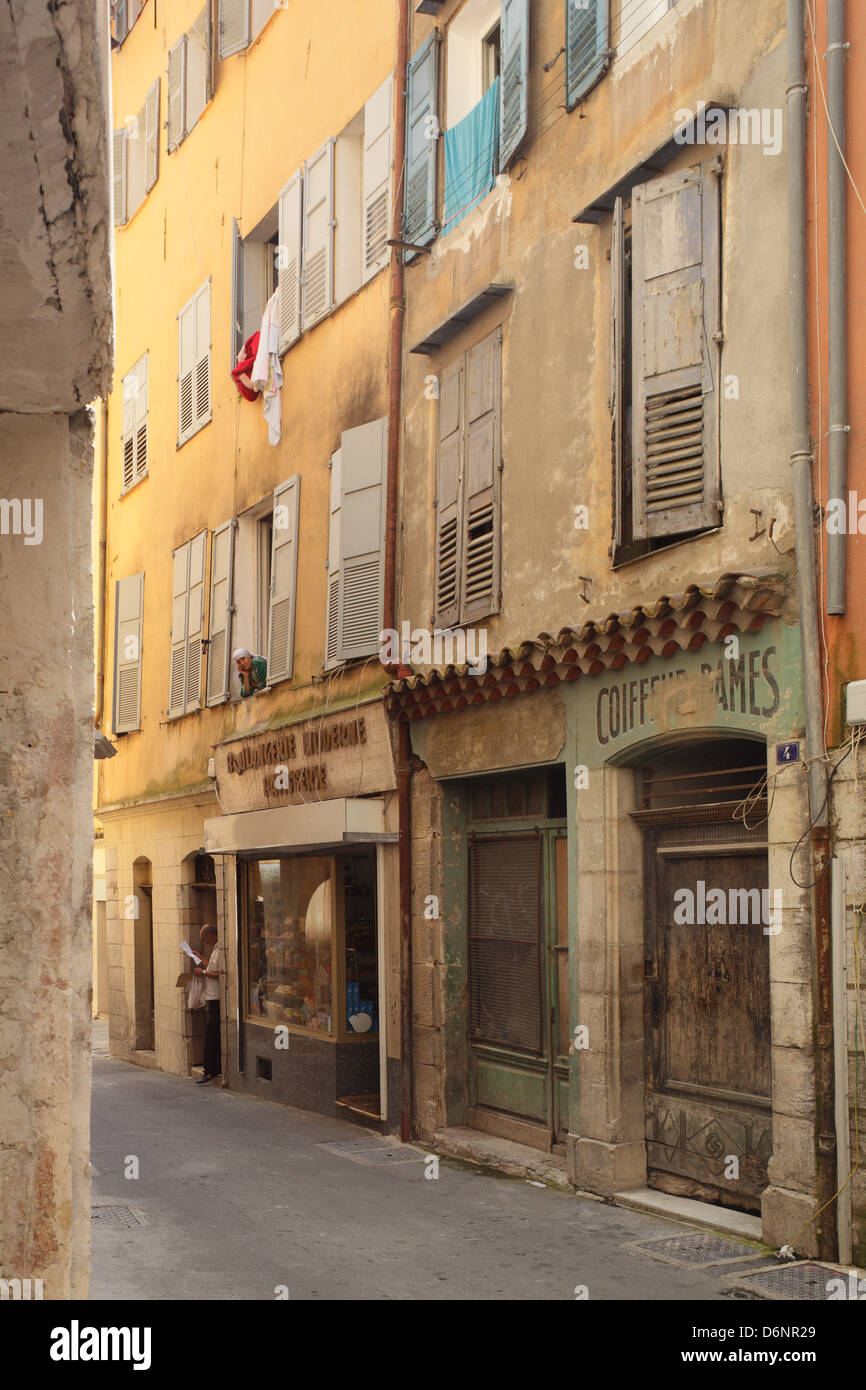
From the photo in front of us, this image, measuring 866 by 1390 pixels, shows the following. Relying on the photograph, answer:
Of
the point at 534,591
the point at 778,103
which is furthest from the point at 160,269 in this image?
the point at 778,103

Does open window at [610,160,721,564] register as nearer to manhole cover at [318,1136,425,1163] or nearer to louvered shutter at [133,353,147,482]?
manhole cover at [318,1136,425,1163]

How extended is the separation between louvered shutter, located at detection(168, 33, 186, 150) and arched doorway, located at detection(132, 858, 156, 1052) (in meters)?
9.89

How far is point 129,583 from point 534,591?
11.7m

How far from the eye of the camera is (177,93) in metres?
19.5

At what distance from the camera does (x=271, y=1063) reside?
14953mm

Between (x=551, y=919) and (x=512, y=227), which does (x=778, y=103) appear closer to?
(x=512, y=227)

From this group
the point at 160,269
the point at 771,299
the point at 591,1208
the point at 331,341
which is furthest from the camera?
the point at 160,269

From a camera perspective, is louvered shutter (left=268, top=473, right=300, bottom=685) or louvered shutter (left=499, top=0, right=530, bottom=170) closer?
louvered shutter (left=499, top=0, right=530, bottom=170)

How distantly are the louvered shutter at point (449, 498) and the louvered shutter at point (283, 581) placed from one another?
10.2ft

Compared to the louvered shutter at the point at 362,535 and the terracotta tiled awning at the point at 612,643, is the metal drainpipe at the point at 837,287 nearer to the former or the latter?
the terracotta tiled awning at the point at 612,643

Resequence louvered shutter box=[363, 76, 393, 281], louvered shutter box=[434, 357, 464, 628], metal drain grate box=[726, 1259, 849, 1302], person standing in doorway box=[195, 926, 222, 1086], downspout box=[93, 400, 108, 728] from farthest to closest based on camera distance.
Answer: downspout box=[93, 400, 108, 728]
person standing in doorway box=[195, 926, 222, 1086]
louvered shutter box=[363, 76, 393, 281]
louvered shutter box=[434, 357, 464, 628]
metal drain grate box=[726, 1259, 849, 1302]

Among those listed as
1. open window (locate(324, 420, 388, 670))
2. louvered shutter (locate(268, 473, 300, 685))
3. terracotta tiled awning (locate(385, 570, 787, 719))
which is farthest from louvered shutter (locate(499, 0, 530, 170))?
louvered shutter (locate(268, 473, 300, 685))

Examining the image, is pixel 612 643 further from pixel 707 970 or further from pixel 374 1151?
pixel 374 1151

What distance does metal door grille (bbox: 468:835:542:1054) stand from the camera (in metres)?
10.4
